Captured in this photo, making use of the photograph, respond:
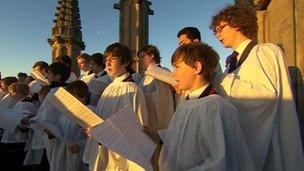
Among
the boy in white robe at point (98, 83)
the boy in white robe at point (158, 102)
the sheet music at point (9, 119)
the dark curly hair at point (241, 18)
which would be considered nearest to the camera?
the dark curly hair at point (241, 18)

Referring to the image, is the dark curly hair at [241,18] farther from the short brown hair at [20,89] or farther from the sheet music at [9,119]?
the short brown hair at [20,89]

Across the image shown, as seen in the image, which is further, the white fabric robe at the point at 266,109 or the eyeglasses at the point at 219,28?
the eyeglasses at the point at 219,28

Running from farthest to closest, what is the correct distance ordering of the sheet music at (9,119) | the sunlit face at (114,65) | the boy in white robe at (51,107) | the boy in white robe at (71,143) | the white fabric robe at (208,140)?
the sheet music at (9,119), the boy in white robe at (51,107), the boy in white robe at (71,143), the sunlit face at (114,65), the white fabric robe at (208,140)

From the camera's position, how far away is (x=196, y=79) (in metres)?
3.13

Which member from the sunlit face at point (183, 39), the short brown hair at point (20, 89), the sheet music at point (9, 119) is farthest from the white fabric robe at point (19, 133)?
the sunlit face at point (183, 39)

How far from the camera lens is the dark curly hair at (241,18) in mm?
3582

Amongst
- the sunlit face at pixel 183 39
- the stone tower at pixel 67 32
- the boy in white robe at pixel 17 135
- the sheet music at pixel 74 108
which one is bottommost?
the boy in white robe at pixel 17 135

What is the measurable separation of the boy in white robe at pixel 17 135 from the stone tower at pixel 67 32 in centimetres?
1082

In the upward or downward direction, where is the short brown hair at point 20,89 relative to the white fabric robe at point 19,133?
upward

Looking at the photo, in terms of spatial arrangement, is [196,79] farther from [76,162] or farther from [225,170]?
[76,162]

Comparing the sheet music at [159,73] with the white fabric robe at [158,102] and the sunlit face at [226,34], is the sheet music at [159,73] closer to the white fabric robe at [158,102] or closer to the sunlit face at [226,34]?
the white fabric robe at [158,102]

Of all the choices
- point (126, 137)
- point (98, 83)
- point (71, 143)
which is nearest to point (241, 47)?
point (126, 137)

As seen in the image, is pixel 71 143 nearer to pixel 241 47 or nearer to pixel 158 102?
pixel 158 102

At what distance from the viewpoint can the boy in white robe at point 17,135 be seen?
23.3 ft
